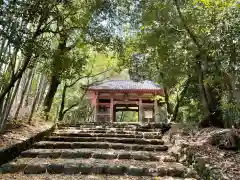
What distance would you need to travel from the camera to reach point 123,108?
817 inches

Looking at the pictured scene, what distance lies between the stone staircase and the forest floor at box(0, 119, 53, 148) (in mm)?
309

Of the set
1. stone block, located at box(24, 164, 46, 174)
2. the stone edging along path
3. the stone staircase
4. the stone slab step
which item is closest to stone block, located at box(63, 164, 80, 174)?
the stone staircase

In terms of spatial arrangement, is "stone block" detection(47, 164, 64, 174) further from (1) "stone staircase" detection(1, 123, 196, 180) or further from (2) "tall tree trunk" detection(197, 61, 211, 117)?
(2) "tall tree trunk" detection(197, 61, 211, 117)

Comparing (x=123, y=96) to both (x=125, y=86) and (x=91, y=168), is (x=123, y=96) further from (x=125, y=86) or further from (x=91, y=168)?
(x=91, y=168)

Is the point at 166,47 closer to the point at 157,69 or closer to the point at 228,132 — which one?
the point at 157,69

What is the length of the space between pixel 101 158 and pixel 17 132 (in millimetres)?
1972

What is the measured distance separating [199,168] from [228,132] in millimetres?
960

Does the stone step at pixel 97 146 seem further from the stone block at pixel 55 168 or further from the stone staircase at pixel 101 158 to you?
the stone block at pixel 55 168

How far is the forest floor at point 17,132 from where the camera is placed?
517 centimetres

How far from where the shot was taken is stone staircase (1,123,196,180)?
443cm

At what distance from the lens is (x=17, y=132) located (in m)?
6.01

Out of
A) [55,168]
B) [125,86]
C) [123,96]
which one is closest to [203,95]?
[55,168]

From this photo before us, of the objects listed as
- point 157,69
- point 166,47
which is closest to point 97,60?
point 157,69

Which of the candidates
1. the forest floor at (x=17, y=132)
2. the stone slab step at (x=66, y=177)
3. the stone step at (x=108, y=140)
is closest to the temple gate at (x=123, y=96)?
the forest floor at (x=17, y=132)
